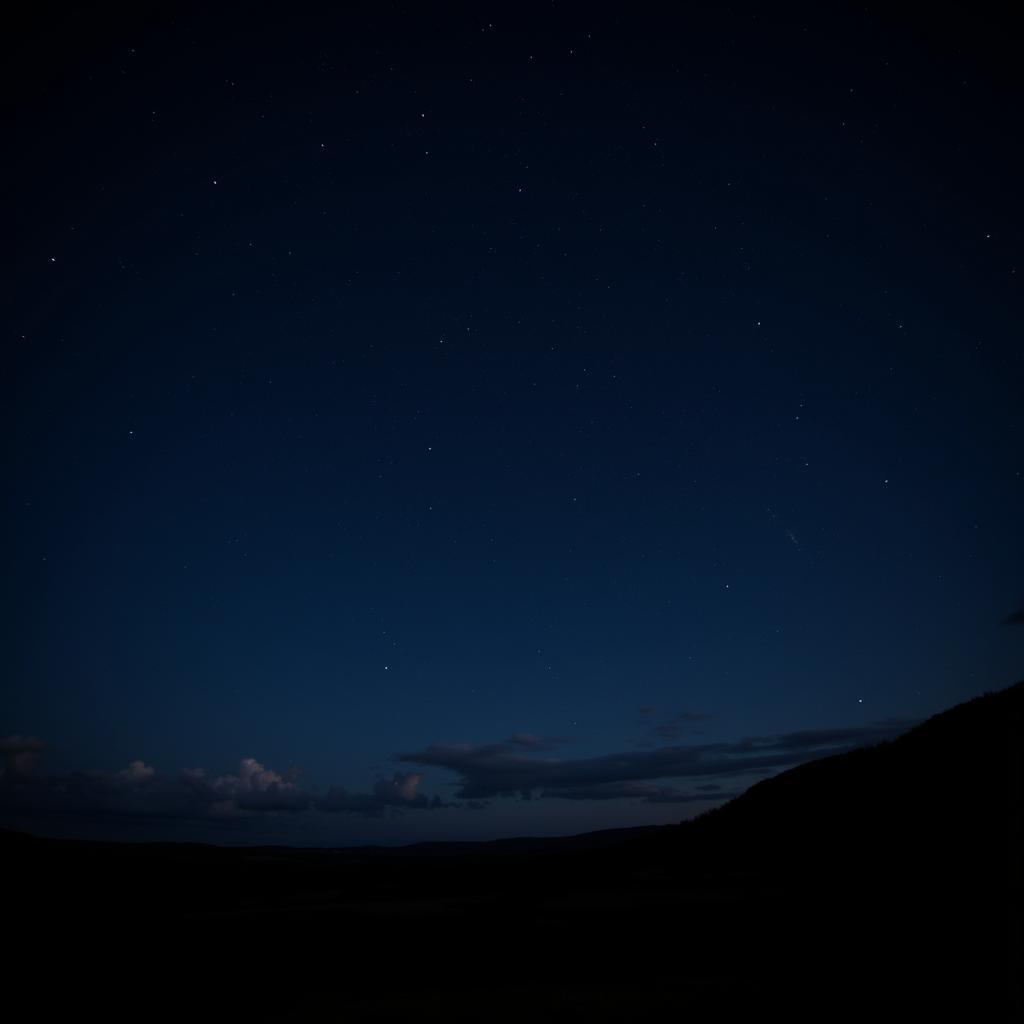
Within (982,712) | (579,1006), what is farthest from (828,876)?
(982,712)

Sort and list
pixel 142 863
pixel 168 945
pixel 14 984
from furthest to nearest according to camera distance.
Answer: pixel 142 863 → pixel 168 945 → pixel 14 984

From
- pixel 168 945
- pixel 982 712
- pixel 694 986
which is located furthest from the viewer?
pixel 982 712

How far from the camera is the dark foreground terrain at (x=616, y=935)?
299 inches

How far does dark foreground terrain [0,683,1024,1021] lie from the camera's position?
24.9ft

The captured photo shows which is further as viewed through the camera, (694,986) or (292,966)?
(292,966)

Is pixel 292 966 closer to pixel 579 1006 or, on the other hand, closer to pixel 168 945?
pixel 168 945

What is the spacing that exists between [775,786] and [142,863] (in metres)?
37.2

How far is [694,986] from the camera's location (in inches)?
321

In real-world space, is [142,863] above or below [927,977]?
below

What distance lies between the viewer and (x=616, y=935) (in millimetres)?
11477

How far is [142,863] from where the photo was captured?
128 feet

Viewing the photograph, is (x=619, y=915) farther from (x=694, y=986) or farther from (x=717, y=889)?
(x=694, y=986)

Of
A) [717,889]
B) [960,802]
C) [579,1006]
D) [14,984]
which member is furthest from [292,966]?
[960,802]

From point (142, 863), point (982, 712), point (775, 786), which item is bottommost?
point (142, 863)
